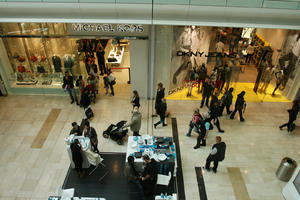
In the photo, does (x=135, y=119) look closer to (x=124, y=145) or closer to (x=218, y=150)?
(x=124, y=145)

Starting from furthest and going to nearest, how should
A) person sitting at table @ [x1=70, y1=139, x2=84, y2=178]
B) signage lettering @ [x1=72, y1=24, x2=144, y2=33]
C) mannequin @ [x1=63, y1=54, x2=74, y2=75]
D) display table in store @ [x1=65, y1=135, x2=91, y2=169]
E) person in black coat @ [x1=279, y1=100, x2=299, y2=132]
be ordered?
1. mannequin @ [x1=63, y1=54, x2=74, y2=75]
2. signage lettering @ [x1=72, y1=24, x2=144, y2=33]
3. person in black coat @ [x1=279, y1=100, x2=299, y2=132]
4. display table in store @ [x1=65, y1=135, x2=91, y2=169]
5. person sitting at table @ [x1=70, y1=139, x2=84, y2=178]

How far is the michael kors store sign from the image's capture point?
31.0ft

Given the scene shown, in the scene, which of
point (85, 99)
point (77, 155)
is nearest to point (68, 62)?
point (85, 99)

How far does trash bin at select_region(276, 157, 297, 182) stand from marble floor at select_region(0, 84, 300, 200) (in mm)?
272

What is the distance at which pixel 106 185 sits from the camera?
23.4ft

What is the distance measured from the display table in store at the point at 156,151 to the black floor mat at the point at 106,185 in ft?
2.12

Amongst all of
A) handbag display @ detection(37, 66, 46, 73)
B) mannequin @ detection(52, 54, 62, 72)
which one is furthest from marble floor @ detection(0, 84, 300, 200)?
mannequin @ detection(52, 54, 62, 72)

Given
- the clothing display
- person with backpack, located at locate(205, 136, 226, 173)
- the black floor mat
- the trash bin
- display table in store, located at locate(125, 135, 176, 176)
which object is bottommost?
the black floor mat

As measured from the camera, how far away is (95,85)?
10812mm

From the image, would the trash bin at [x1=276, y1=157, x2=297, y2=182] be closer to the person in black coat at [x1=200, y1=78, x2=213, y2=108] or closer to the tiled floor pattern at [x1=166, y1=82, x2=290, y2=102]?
the person in black coat at [x1=200, y1=78, x2=213, y2=108]

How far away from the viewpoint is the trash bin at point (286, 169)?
284 inches

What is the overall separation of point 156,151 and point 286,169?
13.4 feet

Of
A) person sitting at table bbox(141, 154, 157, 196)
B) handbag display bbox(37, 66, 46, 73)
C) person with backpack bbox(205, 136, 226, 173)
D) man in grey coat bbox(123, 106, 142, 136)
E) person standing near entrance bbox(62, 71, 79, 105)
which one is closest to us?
person sitting at table bbox(141, 154, 157, 196)

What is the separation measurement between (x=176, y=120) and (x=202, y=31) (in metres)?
4.30
